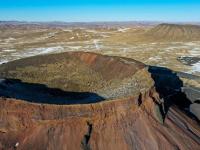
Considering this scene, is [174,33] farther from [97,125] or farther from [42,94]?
[97,125]

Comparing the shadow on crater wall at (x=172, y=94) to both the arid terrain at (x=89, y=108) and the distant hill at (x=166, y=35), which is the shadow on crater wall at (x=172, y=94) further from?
the distant hill at (x=166, y=35)

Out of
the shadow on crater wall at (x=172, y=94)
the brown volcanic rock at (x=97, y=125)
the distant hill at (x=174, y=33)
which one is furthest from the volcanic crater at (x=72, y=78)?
the distant hill at (x=174, y=33)

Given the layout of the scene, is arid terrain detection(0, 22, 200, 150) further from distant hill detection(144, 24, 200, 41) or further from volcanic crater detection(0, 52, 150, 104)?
distant hill detection(144, 24, 200, 41)

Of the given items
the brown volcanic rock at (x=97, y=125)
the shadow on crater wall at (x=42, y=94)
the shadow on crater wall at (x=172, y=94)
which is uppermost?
the brown volcanic rock at (x=97, y=125)

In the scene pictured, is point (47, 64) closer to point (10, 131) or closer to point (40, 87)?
point (40, 87)

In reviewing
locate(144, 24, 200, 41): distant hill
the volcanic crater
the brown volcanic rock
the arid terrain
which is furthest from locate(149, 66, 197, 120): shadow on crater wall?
locate(144, 24, 200, 41): distant hill

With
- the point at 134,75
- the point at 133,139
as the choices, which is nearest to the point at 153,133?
the point at 133,139
